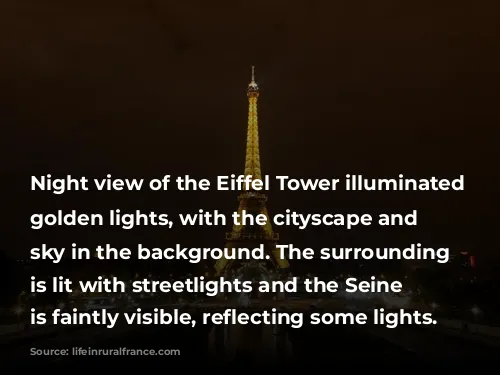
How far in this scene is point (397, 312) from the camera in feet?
285

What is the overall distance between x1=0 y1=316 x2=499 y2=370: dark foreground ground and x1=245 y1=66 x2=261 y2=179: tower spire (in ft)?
222

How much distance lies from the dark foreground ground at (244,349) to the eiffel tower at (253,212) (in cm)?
6845

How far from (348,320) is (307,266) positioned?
383ft

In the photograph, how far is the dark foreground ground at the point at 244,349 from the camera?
36500 mm

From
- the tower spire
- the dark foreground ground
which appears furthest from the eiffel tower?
the dark foreground ground

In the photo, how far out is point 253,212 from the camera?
143750 millimetres

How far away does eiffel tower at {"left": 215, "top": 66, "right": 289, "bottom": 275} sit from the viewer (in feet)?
429

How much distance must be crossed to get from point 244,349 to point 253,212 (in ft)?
326
